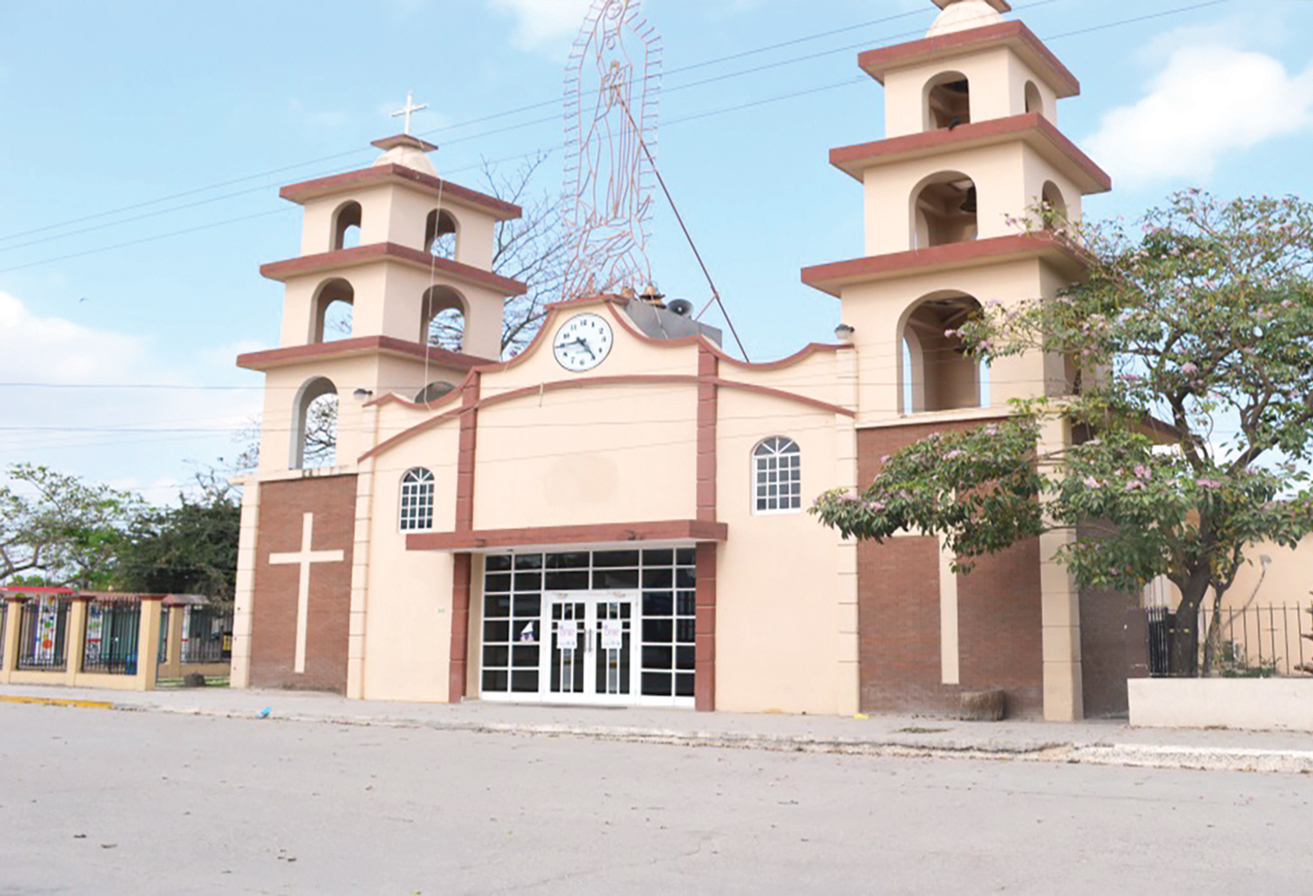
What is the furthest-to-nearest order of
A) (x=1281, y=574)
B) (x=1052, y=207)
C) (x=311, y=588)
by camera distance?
(x=1281, y=574)
(x=311, y=588)
(x=1052, y=207)

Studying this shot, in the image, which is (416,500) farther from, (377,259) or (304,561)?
(377,259)

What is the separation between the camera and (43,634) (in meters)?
32.9

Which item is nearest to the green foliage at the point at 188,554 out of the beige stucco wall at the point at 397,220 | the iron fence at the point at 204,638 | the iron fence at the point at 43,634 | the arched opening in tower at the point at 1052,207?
the iron fence at the point at 204,638

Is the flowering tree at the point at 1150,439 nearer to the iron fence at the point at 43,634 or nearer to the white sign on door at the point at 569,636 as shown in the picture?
the white sign on door at the point at 569,636

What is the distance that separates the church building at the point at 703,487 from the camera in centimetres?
2194

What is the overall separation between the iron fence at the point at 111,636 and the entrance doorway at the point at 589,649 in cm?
1120

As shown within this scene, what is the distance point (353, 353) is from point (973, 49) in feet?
49.3

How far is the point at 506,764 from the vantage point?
14.7 meters

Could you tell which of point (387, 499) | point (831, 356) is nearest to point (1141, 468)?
point (831, 356)

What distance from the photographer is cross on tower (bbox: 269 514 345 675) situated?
29000 mm

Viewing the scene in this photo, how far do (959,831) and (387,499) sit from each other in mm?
20441

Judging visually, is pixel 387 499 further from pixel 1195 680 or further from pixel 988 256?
pixel 1195 680

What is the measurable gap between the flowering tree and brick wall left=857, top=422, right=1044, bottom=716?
4.05 ft

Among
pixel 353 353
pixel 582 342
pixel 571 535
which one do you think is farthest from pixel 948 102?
pixel 353 353
